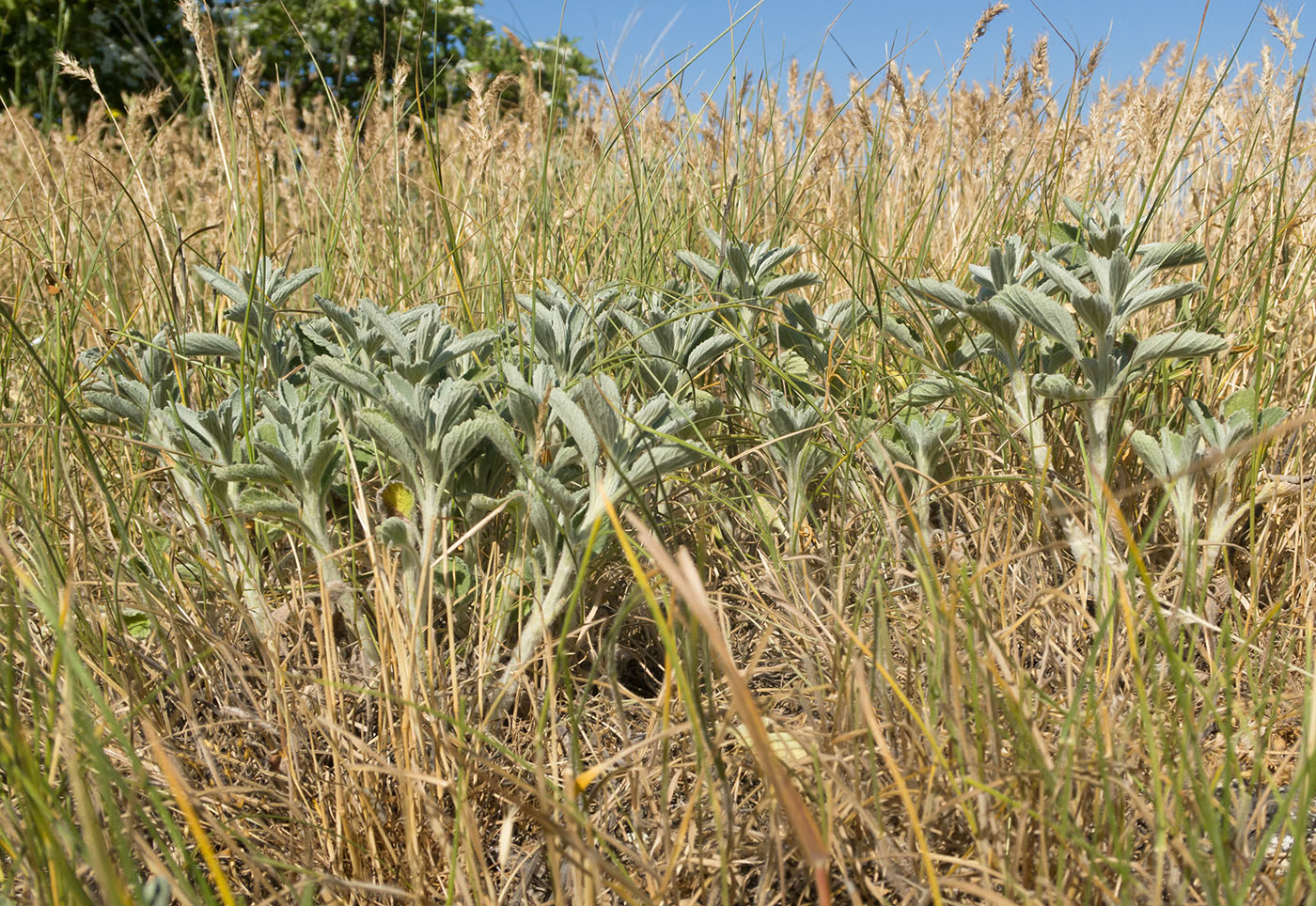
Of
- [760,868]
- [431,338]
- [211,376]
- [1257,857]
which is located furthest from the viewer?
[211,376]

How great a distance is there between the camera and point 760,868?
1.09 meters

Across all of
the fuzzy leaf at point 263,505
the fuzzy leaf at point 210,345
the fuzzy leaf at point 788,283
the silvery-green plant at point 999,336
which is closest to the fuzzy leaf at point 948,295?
the silvery-green plant at point 999,336

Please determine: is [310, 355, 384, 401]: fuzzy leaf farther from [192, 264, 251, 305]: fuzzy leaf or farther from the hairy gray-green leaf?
the hairy gray-green leaf

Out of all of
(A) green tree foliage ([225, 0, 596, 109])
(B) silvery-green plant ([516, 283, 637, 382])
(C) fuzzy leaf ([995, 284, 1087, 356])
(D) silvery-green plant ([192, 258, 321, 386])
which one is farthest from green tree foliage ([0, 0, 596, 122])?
(C) fuzzy leaf ([995, 284, 1087, 356])

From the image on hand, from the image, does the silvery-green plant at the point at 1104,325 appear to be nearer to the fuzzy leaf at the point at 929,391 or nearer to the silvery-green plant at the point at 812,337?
the fuzzy leaf at the point at 929,391

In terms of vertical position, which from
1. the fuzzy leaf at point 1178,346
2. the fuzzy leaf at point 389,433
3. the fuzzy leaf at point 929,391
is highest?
the fuzzy leaf at point 1178,346

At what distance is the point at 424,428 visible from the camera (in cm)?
134

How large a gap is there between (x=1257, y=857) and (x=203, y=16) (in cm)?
230

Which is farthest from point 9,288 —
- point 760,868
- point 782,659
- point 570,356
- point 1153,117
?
point 1153,117

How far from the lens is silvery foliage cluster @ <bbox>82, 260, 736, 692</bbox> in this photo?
51.6 inches

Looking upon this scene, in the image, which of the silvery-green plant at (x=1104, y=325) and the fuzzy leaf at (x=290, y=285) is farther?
the fuzzy leaf at (x=290, y=285)

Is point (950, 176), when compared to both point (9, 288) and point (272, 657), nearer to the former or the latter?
point (272, 657)

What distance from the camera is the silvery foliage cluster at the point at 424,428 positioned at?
131 cm

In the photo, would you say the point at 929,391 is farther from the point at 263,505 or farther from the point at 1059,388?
the point at 263,505
